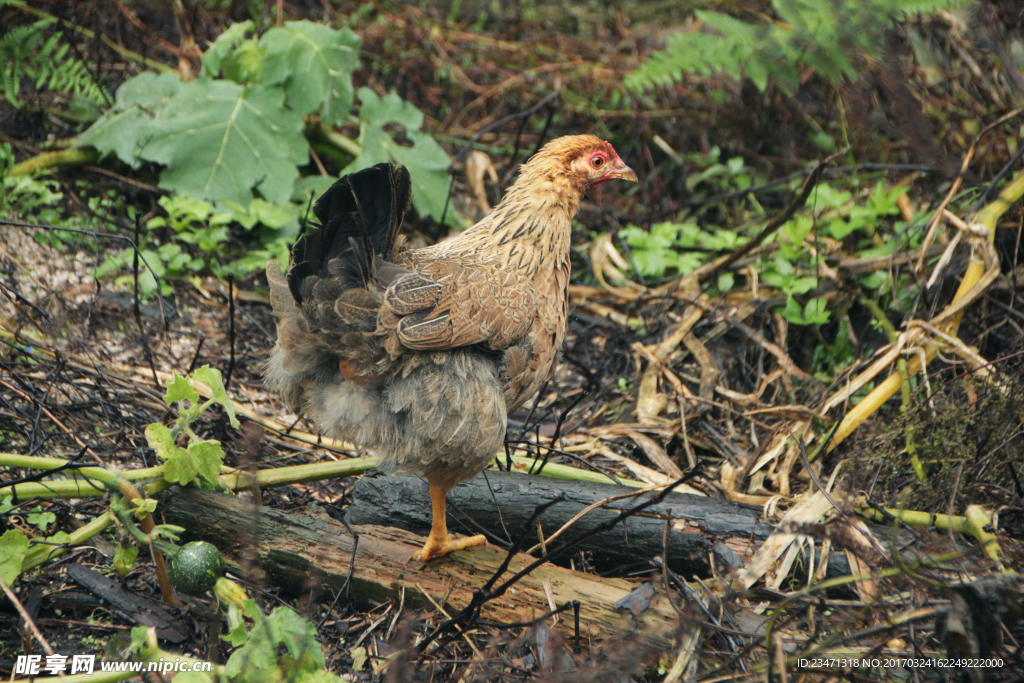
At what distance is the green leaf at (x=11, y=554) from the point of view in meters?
2.11

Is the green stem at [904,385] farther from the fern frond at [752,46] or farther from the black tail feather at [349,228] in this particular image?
the black tail feather at [349,228]

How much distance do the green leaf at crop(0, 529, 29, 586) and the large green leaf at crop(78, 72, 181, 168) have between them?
111 inches

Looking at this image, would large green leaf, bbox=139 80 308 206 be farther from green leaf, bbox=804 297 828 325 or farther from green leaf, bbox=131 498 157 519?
green leaf, bbox=804 297 828 325

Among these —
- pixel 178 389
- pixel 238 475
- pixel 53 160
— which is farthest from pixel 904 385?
pixel 53 160

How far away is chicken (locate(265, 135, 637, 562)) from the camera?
8.10ft

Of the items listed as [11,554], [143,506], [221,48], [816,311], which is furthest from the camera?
[221,48]

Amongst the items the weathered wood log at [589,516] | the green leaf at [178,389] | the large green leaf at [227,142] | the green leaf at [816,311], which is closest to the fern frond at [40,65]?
the large green leaf at [227,142]

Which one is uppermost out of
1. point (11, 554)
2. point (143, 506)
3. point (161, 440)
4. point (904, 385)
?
point (904, 385)

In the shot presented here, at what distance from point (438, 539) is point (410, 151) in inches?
114

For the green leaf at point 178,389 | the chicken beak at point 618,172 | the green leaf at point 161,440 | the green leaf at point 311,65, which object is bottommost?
the green leaf at point 161,440

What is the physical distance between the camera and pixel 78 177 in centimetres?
445

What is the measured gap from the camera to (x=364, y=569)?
103 inches

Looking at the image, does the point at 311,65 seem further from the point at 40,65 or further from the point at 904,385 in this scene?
the point at 904,385

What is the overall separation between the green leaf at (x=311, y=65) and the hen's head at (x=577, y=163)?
190cm
